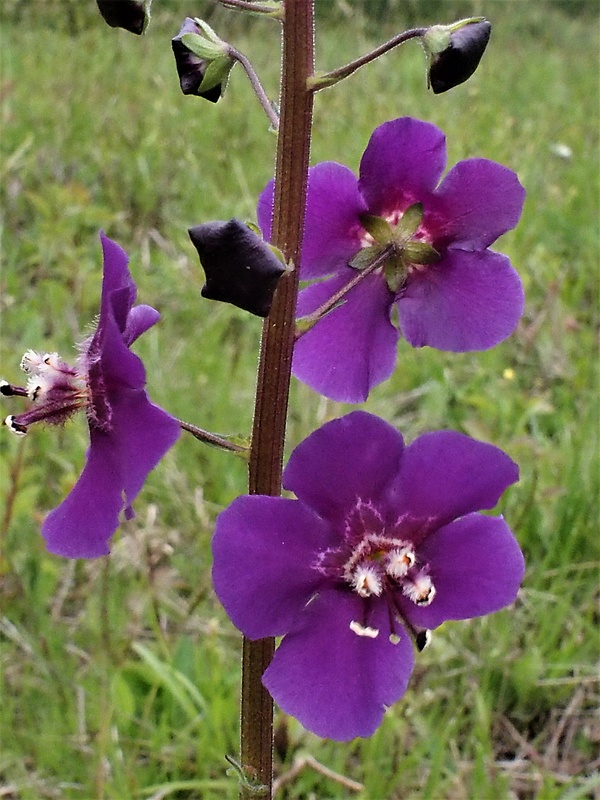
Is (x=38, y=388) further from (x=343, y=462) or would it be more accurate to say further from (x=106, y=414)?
(x=343, y=462)

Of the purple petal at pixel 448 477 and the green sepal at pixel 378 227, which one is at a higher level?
the green sepal at pixel 378 227

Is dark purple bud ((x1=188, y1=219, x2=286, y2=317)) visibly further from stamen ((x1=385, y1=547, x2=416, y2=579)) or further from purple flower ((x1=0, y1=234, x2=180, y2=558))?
stamen ((x1=385, y1=547, x2=416, y2=579))

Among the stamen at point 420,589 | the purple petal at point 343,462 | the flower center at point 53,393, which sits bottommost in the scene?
the stamen at point 420,589

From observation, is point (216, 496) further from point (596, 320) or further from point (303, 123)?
point (596, 320)

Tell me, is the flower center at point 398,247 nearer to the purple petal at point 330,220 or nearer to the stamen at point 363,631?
the purple petal at point 330,220

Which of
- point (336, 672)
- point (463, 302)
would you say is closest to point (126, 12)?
point (463, 302)

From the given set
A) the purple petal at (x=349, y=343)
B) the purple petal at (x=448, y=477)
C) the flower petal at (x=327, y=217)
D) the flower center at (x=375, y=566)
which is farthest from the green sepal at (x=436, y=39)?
the flower center at (x=375, y=566)

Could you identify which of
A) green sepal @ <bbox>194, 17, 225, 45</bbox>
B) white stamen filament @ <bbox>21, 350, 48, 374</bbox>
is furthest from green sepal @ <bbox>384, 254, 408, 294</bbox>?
white stamen filament @ <bbox>21, 350, 48, 374</bbox>
